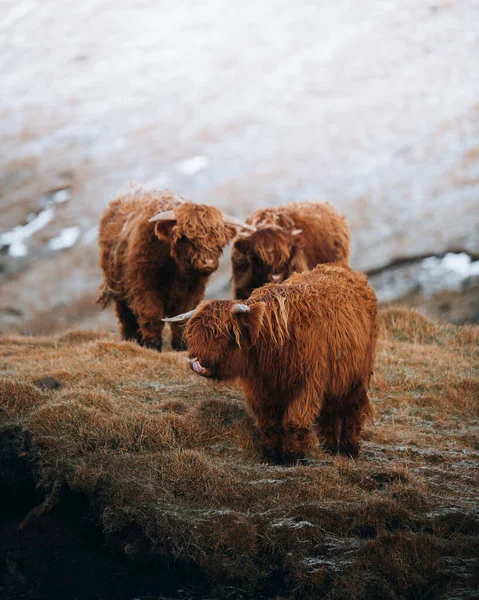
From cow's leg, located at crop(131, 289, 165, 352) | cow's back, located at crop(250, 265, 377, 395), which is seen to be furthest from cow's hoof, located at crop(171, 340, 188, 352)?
cow's back, located at crop(250, 265, 377, 395)

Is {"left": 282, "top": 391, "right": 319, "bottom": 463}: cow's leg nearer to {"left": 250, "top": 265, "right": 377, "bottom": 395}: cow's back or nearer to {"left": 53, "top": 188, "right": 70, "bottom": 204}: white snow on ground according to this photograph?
{"left": 250, "top": 265, "right": 377, "bottom": 395}: cow's back

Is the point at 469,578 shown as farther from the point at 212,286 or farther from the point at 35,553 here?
the point at 212,286

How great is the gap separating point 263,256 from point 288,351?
3.51 meters

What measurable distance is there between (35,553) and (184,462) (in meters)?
1.07

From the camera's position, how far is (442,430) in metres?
6.37

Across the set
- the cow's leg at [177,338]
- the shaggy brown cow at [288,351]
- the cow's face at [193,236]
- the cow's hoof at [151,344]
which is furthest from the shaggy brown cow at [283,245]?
the shaggy brown cow at [288,351]

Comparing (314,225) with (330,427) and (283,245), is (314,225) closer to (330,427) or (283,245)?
(283,245)

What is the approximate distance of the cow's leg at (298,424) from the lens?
206 inches

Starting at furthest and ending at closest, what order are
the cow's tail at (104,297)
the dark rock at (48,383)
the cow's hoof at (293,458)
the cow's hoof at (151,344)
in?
the cow's tail at (104,297), the cow's hoof at (151,344), the dark rock at (48,383), the cow's hoof at (293,458)

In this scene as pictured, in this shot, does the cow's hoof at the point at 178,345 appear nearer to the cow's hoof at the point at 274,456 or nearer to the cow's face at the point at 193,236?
the cow's face at the point at 193,236

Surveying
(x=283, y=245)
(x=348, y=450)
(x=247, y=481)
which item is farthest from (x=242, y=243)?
(x=247, y=481)

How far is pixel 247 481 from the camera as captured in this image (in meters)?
5.19

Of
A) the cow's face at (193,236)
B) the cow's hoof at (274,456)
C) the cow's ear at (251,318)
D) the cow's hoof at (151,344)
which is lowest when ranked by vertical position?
the cow's hoof at (151,344)

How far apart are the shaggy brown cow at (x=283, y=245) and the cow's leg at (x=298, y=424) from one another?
2.94 m
